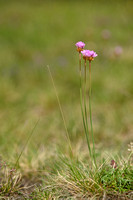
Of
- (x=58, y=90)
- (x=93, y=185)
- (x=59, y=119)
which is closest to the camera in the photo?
(x=93, y=185)

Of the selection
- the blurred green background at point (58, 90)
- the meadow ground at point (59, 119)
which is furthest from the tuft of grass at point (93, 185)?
the blurred green background at point (58, 90)

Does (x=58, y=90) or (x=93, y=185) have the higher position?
(x=58, y=90)

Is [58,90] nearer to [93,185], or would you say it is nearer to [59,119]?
[59,119]

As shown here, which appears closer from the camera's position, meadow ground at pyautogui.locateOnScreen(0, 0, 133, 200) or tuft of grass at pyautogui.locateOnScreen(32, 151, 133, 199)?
tuft of grass at pyautogui.locateOnScreen(32, 151, 133, 199)

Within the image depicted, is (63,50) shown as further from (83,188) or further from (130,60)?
(83,188)

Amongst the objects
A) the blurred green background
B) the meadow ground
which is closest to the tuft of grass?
the meadow ground

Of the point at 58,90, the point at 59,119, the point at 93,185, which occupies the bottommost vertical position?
the point at 93,185

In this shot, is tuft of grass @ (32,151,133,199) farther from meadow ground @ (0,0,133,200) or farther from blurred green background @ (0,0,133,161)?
blurred green background @ (0,0,133,161)

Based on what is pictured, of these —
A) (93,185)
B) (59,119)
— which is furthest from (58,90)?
(93,185)

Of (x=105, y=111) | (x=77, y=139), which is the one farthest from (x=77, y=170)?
(x=105, y=111)
